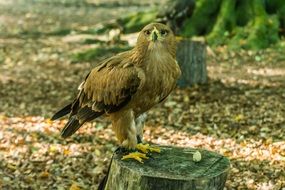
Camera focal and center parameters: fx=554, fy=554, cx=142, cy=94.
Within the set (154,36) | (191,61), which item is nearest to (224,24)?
(191,61)

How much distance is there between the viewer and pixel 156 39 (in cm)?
480

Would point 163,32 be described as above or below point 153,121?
above

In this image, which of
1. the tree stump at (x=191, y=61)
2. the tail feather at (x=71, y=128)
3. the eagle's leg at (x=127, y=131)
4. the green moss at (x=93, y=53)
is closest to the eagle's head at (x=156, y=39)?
the eagle's leg at (x=127, y=131)

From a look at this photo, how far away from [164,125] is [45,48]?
7202 mm

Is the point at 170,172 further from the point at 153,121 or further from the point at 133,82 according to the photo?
the point at 153,121

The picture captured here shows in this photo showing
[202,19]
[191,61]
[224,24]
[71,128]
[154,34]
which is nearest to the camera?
[154,34]

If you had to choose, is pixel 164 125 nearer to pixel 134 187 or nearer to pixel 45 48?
pixel 134 187

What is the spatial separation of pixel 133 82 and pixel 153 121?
441 centimetres

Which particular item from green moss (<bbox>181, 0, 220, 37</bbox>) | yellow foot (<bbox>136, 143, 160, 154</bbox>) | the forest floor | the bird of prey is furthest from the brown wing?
green moss (<bbox>181, 0, 220, 37</bbox>)

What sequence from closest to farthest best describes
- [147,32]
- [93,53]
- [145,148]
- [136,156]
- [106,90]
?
1. [147,32]
2. [136,156]
3. [106,90]
4. [145,148]
5. [93,53]

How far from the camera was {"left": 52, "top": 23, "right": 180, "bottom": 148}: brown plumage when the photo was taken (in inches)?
191

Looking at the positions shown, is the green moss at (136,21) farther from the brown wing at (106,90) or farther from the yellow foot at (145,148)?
the yellow foot at (145,148)

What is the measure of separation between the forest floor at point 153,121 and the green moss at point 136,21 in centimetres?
149

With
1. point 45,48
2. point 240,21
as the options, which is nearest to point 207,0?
point 240,21
